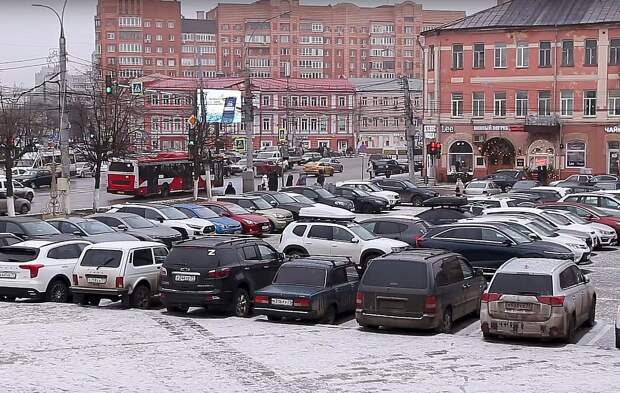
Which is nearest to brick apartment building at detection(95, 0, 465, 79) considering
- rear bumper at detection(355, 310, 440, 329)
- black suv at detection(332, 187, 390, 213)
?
black suv at detection(332, 187, 390, 213)

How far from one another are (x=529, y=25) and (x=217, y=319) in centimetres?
5108

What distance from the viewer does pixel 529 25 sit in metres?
65.1

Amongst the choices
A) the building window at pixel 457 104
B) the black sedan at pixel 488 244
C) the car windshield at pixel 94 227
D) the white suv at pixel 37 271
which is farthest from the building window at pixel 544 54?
the white suv at pixel 37 271

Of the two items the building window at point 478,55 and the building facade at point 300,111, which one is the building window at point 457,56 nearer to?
the building window at point 478,55

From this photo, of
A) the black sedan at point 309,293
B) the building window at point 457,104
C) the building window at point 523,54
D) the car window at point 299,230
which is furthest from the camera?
the building window at point 457,104

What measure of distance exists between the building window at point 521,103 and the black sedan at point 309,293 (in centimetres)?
4937

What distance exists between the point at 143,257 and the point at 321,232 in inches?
262

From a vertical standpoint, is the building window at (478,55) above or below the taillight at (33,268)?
above

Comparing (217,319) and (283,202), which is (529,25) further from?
(217,319)

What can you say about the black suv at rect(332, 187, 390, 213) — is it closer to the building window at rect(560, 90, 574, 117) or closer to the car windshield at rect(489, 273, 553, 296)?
the building window at rect(560, 90, 574, 117)

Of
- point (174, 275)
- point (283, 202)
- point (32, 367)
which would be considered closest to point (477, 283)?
point (174, 275)

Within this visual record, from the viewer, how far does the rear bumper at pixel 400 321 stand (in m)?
16.7

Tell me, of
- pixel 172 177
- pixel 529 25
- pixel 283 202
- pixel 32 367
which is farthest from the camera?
pixel 529 25

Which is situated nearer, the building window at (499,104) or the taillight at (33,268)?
the taillight at (33,268)
